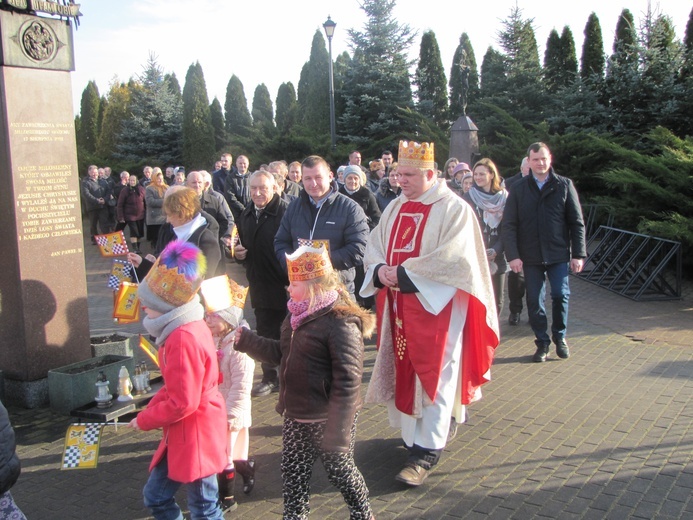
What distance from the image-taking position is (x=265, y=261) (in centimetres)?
627

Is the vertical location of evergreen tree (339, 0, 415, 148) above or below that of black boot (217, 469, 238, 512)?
above

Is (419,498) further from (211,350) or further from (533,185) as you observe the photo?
(533,185)

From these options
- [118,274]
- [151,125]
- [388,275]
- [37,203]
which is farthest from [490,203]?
[151,125]

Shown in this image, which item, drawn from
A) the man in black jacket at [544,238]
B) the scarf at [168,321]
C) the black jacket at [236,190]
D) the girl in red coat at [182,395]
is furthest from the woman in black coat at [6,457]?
the black jacket at [236,190]

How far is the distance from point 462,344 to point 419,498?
104 centimetres

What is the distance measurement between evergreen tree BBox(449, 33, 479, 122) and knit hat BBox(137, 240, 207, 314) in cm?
2377

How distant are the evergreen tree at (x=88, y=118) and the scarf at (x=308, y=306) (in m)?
39.5

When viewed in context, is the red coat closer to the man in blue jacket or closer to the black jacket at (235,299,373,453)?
the black jacket at (235,299,373,453)

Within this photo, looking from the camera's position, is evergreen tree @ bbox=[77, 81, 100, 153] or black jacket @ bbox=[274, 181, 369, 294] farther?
evergreen tree @ bbox=[77, 81, 100, 153]

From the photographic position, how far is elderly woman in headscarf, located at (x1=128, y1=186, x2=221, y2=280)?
17.2ft

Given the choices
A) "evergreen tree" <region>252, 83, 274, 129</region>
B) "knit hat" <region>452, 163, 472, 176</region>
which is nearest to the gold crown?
"knit hat" <region>452, 163, 472, 176</region>

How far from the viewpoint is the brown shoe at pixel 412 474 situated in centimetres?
429

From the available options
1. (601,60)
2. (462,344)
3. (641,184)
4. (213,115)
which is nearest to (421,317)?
(462,344)

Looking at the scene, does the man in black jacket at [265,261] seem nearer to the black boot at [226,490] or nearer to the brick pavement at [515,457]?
the brick pavement at [515,457]
